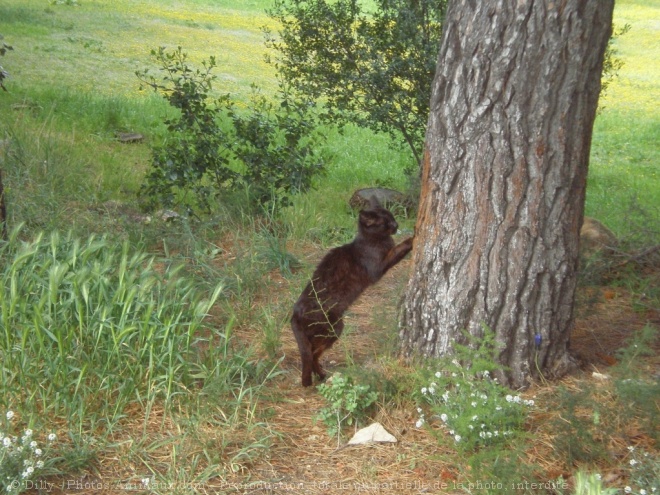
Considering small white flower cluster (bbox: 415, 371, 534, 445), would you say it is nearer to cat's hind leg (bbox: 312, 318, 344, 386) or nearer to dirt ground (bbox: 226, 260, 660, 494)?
dirt ground (bbox: 226, 260, 660, 494)

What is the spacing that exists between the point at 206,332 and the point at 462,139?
2.11 m

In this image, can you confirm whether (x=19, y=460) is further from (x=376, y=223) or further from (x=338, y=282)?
(x=376, y=223)

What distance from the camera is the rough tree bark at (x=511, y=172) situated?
4.13 m

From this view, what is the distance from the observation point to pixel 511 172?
419 centimetres

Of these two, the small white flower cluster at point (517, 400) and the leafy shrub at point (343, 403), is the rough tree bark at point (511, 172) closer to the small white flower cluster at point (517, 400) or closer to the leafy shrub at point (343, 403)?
the small white flower cluster at point (517, 400)

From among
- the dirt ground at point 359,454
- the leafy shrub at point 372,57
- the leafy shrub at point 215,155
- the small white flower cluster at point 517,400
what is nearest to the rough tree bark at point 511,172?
the small white flower cluster at point 517,400

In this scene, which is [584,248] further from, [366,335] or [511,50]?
[511,50]

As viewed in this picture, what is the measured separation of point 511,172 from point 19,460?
2681 mm

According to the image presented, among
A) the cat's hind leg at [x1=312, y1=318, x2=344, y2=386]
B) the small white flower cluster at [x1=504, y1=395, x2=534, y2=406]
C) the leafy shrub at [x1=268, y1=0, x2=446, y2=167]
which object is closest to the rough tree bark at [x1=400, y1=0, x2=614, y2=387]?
the small white flower cluster at [x1=504, y1=395, x2=534, y2=406]

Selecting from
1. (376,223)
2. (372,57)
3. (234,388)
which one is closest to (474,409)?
(234,388)

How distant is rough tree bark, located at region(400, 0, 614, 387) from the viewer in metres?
4.13

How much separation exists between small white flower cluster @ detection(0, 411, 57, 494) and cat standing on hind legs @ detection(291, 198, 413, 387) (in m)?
1.61

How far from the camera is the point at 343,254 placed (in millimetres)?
5379

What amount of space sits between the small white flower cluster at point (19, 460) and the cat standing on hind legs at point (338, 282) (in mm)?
1609
